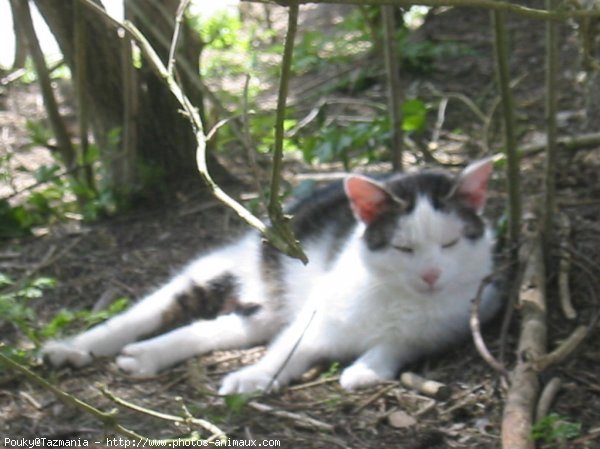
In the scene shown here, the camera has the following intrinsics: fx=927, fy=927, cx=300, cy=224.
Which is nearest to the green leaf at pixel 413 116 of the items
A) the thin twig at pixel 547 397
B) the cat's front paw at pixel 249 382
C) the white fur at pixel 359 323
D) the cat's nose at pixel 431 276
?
the white fur at pixel 359 323

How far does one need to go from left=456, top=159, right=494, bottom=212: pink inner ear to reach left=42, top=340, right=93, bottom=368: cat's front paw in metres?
1.59

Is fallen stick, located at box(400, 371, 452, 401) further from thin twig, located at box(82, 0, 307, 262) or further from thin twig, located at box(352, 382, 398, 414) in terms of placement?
thin twig, located at box(82, 0, 307, 262)

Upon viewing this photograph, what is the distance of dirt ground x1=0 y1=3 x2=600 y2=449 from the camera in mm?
3080

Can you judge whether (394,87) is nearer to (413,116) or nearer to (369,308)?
(413,116)

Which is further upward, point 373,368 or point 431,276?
point 431,276

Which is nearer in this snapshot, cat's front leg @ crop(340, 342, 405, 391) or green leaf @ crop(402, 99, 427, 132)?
cat's front leg @ crop(340, 342, 405, 391)

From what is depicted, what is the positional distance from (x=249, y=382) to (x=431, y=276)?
773 mm

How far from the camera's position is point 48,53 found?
7289 millimetres

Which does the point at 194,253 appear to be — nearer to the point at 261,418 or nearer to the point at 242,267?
the point at 242,267

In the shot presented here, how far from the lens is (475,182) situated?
3.60 metres

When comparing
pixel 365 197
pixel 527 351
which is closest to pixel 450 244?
pixel 365 197

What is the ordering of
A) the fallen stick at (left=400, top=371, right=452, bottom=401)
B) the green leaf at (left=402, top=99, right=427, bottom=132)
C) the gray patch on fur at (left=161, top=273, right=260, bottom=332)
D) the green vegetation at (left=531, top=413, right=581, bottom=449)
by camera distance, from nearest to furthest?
the green vegetation at (left=531, top=413, right=581, bottom=449) < the fallen stick at (left=400, top=371, right=452, bottom=401) < the gray patch on fur at (left=161, top=273, right=260, bottom=332) < the green leaf at (left=402, top=99, right=427, bottom=132)

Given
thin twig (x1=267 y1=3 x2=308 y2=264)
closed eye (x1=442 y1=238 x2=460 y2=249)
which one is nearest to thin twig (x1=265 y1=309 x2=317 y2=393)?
closed eye (x1=442 y1=238 x2=460 y2=249)

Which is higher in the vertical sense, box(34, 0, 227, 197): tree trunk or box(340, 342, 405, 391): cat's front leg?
box(34, 0, 227, 197): tree trunk
